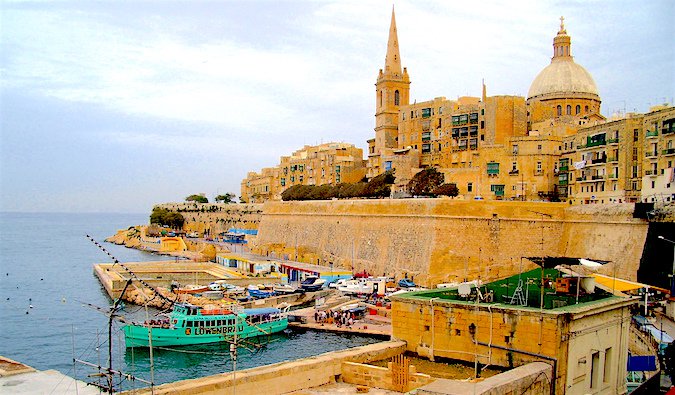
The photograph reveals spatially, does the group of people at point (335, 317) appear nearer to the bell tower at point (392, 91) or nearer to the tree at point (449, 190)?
the tree at point (449, 190)

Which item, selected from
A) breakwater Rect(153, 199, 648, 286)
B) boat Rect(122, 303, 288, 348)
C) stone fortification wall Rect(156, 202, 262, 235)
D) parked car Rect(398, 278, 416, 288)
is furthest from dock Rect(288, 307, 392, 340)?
stone fortification wall Rect(156, 202, 262, 235)

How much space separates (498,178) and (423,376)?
1133 inches

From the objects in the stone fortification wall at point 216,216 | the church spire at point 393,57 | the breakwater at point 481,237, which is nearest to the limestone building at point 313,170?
the stone fortification wall at point 216,216

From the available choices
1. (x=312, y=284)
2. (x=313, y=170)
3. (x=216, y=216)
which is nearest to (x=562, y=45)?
(x=312, y=284)

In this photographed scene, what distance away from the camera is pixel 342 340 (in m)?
22.4

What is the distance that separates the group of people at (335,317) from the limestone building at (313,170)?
34.2 m

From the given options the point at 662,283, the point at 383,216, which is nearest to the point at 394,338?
the point at 662,283

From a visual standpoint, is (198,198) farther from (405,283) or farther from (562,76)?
(405,283)

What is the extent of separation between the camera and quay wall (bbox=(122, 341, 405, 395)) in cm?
731

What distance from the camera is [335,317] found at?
80.0ft

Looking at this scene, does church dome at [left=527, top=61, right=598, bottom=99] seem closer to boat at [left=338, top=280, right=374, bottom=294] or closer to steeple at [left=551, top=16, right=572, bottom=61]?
steeple at [left=551, top=16, right=572, bottom=61]

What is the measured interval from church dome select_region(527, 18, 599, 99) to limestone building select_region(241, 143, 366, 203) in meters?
21.2

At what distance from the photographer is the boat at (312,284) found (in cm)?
2981

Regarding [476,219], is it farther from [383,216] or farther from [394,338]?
[394,338]
